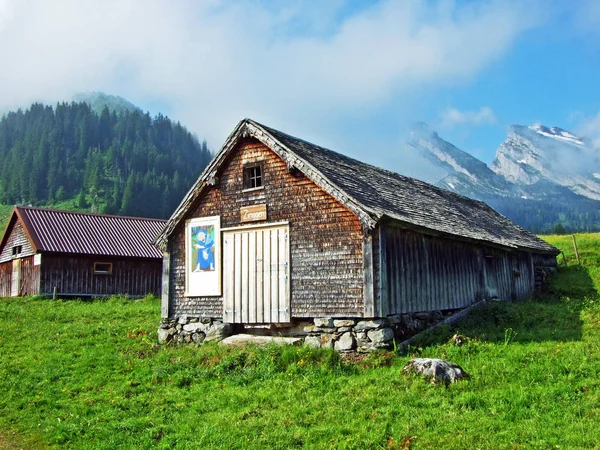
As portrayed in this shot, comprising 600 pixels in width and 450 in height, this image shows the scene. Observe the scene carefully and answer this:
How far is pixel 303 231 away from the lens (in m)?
16.7

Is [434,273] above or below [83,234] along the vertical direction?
below

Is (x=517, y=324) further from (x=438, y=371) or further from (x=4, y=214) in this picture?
(x=4, y=214)

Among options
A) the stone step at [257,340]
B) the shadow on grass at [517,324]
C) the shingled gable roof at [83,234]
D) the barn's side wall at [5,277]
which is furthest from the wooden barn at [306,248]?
the barn's side wall at [5,277]

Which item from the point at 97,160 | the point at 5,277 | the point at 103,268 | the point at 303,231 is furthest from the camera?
the point at 97,160

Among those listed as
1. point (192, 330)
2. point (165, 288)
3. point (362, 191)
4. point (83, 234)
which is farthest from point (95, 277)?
point (362, 191)

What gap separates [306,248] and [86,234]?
2329 centimetres

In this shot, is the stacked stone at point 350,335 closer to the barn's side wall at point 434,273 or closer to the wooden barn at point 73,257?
the barn's side wall at point 434,273

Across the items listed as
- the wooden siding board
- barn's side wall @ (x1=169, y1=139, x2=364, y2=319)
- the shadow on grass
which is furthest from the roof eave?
the wooden siding board

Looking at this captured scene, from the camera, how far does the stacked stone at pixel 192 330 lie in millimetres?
18062

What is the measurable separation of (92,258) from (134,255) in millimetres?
2471

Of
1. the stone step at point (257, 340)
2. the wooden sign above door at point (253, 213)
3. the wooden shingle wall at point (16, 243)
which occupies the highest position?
the wooden shingle wall at point (16, 243)

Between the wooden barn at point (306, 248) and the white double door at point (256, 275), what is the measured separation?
3cm

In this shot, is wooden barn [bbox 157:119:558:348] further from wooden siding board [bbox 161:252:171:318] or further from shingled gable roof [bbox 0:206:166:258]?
shingled gable roof [bbox 0:206:166:258]

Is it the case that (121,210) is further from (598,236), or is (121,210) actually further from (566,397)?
(566,397)
